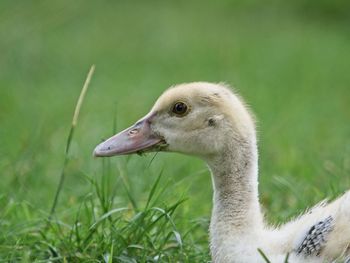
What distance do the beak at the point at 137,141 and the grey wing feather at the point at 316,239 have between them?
37.7 inches

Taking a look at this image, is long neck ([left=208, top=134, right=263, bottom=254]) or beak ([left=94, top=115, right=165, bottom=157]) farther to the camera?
beak ([left=94, top=115, right=165, bottom=157])

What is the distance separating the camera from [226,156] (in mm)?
4746

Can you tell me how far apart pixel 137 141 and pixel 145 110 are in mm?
5426

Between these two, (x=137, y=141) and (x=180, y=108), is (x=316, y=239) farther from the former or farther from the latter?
(x=137, y=141)

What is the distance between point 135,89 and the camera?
11703 mm

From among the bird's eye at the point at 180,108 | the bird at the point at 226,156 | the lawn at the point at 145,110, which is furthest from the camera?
the lawn at the point at 145,110

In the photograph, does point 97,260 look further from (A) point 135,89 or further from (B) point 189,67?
(B) point 189,67

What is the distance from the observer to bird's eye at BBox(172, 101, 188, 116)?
4832mm

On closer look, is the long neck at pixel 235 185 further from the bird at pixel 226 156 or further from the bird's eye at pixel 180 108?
the bird's eye at pixel 180 108

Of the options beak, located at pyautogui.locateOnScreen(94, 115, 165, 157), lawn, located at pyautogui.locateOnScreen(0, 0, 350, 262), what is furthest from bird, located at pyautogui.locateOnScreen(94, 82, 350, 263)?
lawn, located at pyautogui.locateOnScreen(0, 0, 350, 262)

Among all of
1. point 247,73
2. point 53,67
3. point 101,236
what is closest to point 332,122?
point 247,73

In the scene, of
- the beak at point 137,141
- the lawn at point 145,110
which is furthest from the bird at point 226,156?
the lawn at point 145,110

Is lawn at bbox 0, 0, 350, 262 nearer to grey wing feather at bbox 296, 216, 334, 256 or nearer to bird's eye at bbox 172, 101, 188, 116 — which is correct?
bird's eye at bbox 172, 101, 188, 116

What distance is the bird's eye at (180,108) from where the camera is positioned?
15.9ft
